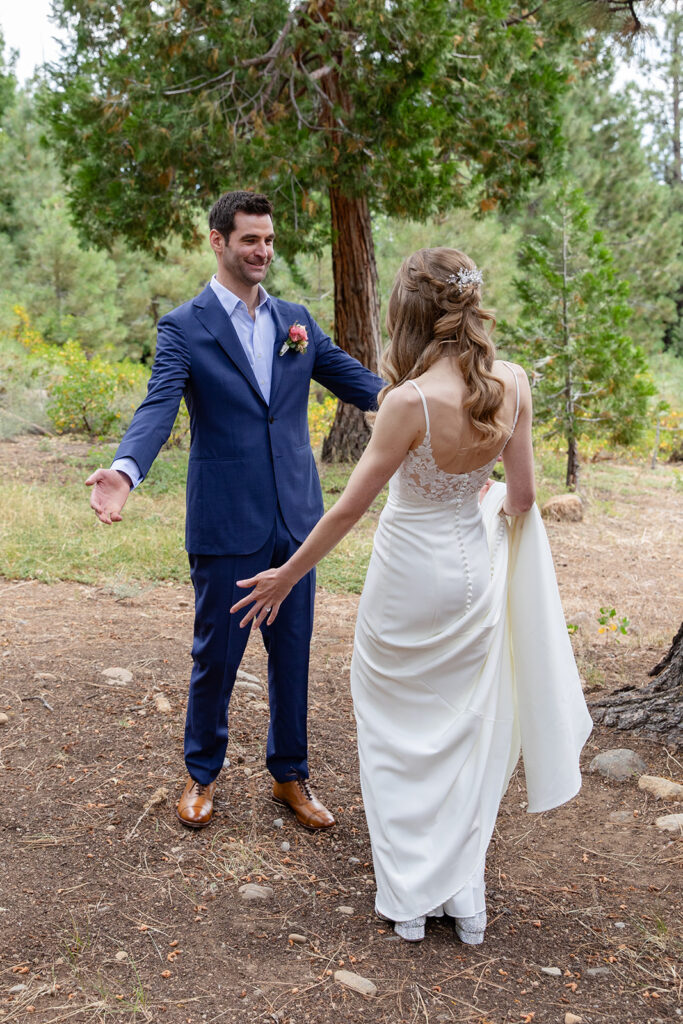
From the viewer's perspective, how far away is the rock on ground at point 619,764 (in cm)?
357

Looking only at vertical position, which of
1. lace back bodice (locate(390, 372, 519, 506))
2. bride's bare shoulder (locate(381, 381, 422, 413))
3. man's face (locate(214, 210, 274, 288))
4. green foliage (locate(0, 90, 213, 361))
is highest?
green foliage (locate(0, 90, 213, 361))

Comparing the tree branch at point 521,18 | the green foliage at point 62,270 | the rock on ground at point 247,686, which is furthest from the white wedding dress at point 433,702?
the green foliage at point 62,270

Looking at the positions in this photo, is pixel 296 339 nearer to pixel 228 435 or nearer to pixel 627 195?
pixel 228 435

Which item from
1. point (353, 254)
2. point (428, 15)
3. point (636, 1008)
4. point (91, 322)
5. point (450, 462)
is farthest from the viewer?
point (91, 322)

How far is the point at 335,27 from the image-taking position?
7332 millimetres

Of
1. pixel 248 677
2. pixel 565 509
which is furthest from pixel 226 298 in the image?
pixel 565 509

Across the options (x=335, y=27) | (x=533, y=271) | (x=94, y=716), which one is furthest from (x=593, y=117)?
(x=94, y=716)

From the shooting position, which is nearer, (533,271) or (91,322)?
(533,271)

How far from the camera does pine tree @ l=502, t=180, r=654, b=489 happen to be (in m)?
8.98

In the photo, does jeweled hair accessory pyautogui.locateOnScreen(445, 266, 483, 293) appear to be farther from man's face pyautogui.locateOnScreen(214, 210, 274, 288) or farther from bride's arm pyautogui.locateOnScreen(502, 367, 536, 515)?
man's face pyautogui.locateOnScreen(214, 210, 274, 288)

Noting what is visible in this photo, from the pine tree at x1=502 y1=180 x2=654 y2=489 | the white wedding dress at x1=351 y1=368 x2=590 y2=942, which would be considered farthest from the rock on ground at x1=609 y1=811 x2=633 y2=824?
the pine tree at x1=502 y1=180 x2=654 y2=489

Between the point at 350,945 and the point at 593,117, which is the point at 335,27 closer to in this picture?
the point at 350,945

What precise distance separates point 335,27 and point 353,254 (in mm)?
2445

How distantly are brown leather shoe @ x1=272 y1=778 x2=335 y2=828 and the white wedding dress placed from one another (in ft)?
1.82
